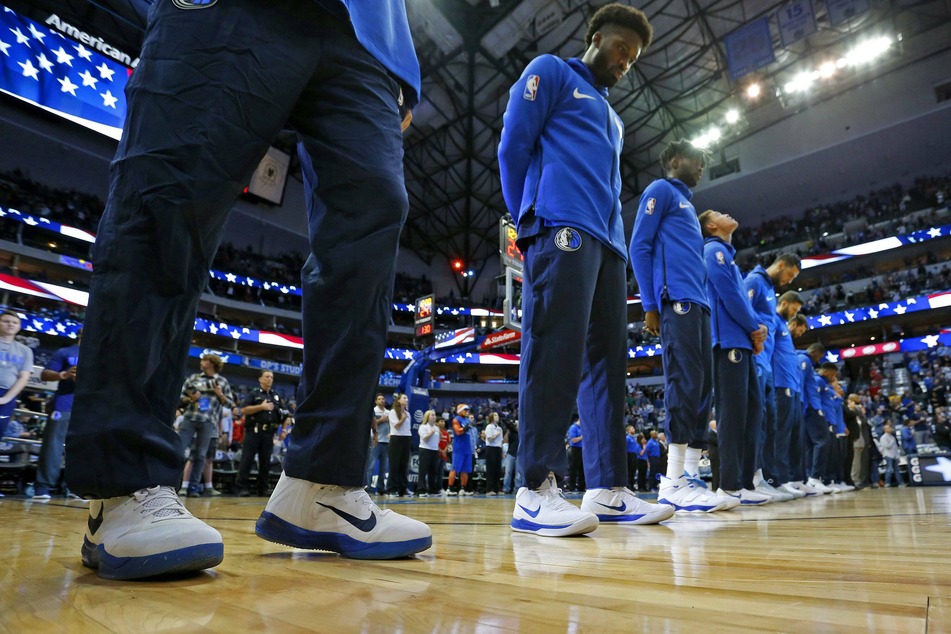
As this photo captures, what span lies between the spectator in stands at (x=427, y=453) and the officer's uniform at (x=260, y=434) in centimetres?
235

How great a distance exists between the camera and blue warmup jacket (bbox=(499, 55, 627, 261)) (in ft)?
6.05

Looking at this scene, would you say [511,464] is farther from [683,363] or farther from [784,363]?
[683,363]

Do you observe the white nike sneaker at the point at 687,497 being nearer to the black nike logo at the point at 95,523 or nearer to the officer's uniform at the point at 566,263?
the officer's uniform at the point at 566,263

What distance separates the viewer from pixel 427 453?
A: 801 cm

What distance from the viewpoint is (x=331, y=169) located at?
1043 millimetres

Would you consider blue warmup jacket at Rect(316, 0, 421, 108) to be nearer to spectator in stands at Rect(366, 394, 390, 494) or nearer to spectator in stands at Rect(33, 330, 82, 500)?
spectator in stands at Rect(33, 330, 82, 500)

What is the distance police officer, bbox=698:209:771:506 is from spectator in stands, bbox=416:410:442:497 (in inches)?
197

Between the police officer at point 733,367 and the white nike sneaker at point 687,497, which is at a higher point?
the police officer at point 733,367

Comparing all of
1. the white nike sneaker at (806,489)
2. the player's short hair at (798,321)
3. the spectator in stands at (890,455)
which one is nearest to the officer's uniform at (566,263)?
the white nike sneaker at (806,489)

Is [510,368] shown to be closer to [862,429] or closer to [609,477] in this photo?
[862,429]

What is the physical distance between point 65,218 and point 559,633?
22707mm

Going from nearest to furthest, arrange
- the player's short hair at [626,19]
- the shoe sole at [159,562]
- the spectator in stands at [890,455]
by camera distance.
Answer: the shoe sole at [159,562] → the player's short hair at [626,19] → the spectator in stands at [890,455]

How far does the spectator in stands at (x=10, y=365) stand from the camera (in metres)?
3.80

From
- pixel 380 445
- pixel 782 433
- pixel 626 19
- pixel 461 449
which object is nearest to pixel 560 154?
pixel 626 19
